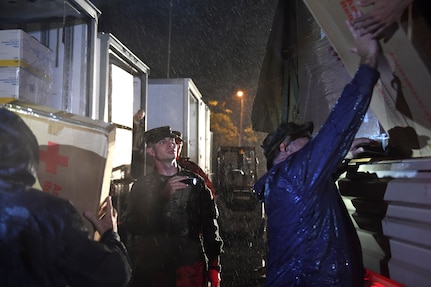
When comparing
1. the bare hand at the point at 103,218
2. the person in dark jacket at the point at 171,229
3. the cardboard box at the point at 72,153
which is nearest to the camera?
the cardboard box at the point at 72,153

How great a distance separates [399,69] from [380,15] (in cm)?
46

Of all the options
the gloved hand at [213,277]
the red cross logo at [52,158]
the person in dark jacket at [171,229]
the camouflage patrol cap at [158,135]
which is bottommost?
the gloved hand at [213,277]

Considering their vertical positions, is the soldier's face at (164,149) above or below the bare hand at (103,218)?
above

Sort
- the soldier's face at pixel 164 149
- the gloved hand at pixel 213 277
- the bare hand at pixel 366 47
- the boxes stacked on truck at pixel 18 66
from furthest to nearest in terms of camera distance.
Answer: the soldier's face at pixel 164 149 < the gloved hand at pixel 213 277 < the boxes stacked on truck at pixel 18 66 < the bare hand at pixel 366 47

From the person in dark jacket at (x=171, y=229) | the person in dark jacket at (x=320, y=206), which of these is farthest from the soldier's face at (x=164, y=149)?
the person in dark jacket at (x=320, y=206)

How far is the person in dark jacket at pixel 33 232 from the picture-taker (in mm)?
1165

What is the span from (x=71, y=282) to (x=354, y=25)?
1964 millimetres

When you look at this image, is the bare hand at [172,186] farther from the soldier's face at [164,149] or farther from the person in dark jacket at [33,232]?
the person in dark jacket at [33,232]

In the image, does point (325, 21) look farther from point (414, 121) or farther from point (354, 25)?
point (414, 121)

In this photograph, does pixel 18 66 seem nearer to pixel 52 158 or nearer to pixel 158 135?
pixel 52 158

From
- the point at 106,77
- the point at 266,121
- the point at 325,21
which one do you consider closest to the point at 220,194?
the point at 266,121

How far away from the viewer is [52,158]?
1.41 meters

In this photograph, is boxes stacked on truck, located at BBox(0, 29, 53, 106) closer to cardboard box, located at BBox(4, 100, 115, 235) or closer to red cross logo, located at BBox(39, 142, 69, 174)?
cardboard box, located at BBox(4, 100, 115, 235)

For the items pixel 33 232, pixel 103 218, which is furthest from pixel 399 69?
pixel 33 232
